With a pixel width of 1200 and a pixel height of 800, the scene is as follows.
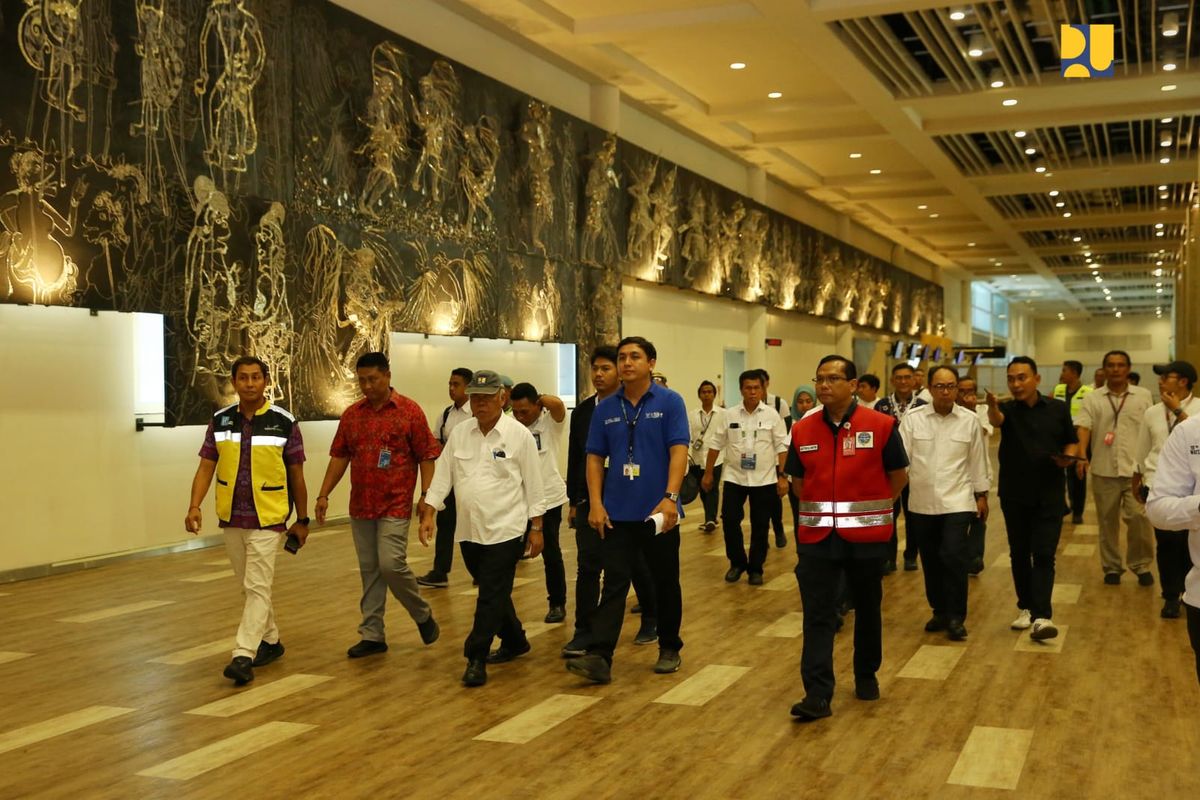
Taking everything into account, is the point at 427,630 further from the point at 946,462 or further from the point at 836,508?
the point at 946,462

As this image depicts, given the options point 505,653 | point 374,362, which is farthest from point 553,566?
point 374,362

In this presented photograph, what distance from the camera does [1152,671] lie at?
6.43 m

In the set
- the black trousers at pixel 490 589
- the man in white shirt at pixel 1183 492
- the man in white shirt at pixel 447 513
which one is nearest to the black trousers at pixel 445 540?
the man in white shirt at pixel 447 513

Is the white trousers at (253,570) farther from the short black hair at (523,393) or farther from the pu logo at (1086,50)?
the pu logo at (1086,50)

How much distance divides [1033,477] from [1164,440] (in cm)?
88

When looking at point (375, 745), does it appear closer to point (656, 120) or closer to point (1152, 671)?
point (1152, 671)

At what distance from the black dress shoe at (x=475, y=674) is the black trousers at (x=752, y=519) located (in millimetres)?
3747

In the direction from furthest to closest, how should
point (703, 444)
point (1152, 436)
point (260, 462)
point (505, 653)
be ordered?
point (703, 444), point (1152, 436), point (505, 653), point (260, 462)

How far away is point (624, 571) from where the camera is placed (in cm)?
619

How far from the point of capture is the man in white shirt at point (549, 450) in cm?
785

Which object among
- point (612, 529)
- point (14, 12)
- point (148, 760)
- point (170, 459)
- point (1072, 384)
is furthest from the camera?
point (1072, 384)

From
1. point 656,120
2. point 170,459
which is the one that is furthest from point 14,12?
point 656,120

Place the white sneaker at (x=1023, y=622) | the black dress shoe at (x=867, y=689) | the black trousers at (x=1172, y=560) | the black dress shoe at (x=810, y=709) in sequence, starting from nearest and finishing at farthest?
the black dress shoe at (x=810, y=709) → the black dress shoe at (x=867, y=689) → the white sneaker at (x=1023, y=622) → the black trousers at (x=1172, y=560)

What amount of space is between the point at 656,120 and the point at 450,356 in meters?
8.23
